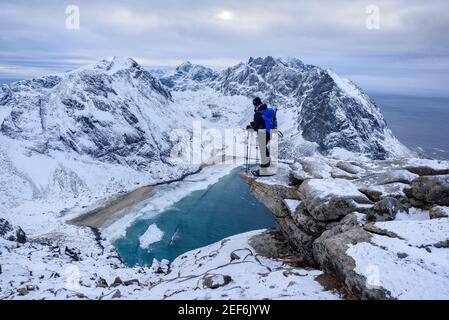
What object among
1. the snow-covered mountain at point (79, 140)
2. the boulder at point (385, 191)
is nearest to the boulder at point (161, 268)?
the boulder at point (385, 191)

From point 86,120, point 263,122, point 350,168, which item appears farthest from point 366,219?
point 86,120

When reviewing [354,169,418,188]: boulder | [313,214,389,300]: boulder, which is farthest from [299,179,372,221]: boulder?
[313,214,389,300]: boulder

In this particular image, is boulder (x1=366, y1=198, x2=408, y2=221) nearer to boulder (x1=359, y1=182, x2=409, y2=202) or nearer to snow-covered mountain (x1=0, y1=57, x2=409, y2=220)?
boulder (x1=359, y1=182, x2=409, y2=202)

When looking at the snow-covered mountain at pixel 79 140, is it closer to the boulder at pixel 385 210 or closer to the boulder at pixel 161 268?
the boulder at pixel 161 268

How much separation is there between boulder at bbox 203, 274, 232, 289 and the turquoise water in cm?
5581

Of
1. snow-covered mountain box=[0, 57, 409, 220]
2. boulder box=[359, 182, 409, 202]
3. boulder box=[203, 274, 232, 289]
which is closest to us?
boulder box=[203, 274, 232, 289]

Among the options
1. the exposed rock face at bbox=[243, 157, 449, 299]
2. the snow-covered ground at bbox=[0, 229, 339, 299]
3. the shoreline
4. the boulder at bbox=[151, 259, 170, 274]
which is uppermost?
the exposed rock face at bbox=[243, 157, 449, 299]

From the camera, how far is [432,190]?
21.5 metres

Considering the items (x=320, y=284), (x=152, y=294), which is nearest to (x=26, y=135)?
(x=152, y=294)

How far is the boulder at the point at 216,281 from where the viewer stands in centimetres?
2022

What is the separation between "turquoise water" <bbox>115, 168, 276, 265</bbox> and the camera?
7812 cm

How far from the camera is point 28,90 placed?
178 metres
